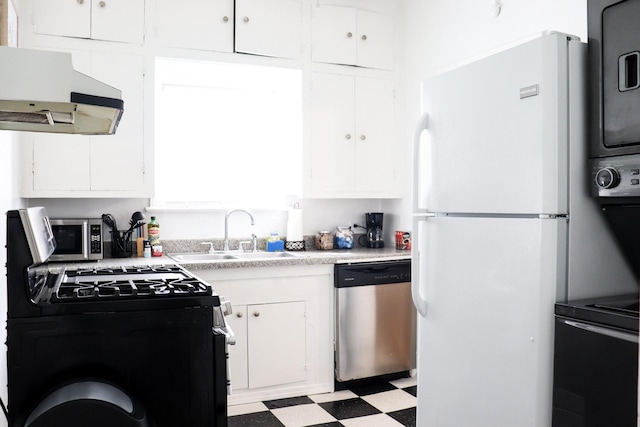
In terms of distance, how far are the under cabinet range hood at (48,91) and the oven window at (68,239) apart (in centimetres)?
149

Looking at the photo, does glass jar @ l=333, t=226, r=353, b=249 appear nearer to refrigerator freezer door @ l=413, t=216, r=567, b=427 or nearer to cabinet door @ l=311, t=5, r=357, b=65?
cabinet door @ l=311, t=5, r=357, b=65

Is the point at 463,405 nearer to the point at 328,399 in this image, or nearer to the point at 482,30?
the point at 328,399

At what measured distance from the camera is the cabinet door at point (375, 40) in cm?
379

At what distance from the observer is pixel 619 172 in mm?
1712

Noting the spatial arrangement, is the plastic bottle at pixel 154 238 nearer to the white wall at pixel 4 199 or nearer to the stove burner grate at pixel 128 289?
the white wall at pixel 4 199

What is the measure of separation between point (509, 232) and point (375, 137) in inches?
81.6

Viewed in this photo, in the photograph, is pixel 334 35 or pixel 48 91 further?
pixel 334 35

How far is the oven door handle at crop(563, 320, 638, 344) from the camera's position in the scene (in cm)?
149

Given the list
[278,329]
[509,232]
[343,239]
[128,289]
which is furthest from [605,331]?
[343,239]

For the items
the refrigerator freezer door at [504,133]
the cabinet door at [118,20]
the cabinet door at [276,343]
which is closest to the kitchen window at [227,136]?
the cabinet door at [118,20]

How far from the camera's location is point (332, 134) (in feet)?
12.2

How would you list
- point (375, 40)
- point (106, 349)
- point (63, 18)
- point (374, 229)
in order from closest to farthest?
point (106, 349) → point (63, 18) → point (375, 40) → point (374, 229)

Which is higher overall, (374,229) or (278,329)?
(374,229)

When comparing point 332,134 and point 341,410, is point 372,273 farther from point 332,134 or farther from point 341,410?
point 332,134
